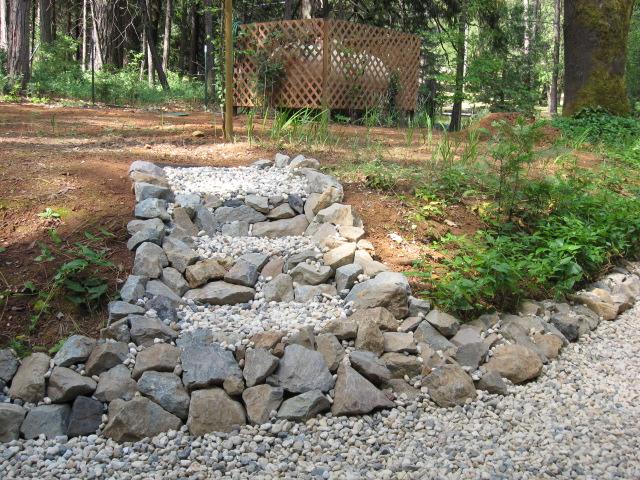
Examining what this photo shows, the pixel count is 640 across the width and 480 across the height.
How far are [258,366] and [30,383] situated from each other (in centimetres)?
98

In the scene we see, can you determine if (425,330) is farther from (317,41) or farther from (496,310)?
(317,41)

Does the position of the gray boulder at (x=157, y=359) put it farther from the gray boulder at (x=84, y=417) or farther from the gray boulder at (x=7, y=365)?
the gray boulder at (x=7, y=365)

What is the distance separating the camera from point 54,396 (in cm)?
241

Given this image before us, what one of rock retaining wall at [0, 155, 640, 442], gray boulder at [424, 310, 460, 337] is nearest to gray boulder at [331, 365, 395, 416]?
rock retaining wall at [0, 155, 640, 442]

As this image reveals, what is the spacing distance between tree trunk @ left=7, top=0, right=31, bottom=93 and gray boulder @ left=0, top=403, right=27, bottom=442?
368 inches

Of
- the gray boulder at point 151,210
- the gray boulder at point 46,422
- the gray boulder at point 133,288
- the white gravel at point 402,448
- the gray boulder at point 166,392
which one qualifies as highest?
the gray boulder at point 151,210

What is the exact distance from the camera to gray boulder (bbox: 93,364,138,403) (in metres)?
2.44

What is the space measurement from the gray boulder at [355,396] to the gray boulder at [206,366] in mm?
473

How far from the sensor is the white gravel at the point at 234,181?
13.2 ft

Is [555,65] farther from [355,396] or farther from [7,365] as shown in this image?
[7,365]

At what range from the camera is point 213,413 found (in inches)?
94.5

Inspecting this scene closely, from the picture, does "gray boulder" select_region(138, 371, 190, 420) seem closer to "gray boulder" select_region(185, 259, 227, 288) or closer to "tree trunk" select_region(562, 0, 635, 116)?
"gray boulder" select_region(185, 259, 227, 288)

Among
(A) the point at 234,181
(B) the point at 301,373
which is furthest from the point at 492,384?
(A) the point at 234,181

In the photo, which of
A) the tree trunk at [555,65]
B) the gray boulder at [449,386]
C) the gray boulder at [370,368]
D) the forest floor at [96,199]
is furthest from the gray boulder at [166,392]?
the tree trunk at [555,65]
